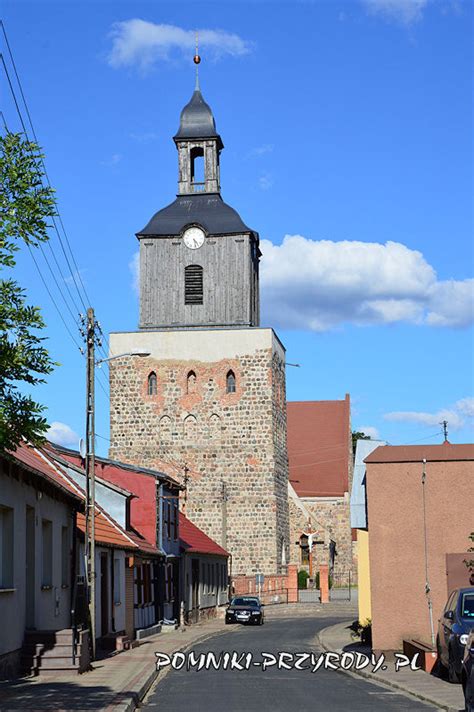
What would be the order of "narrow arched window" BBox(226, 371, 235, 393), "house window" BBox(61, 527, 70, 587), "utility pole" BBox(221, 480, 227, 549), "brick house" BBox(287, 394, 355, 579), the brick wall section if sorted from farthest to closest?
1. "brick house" BBox(287, 394, 355, 579)
2. "narrow arched window" BBox(226, 371, 235, 393)
3. the brick wall section
4. "utility pole" BBox(221, 480, 227, 549)
5. "house window" BBox(61, 527, 70, 587)

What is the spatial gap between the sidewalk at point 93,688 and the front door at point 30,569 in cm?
164

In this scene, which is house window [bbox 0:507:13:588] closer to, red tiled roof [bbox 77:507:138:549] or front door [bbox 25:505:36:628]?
front door [bbox 25:505:36:628]

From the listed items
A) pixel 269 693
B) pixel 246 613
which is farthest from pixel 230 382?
pixel 269 693

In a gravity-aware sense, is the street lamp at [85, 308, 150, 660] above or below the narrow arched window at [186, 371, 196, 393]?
below

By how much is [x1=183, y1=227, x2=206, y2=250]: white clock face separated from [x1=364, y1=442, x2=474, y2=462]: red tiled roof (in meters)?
39.3

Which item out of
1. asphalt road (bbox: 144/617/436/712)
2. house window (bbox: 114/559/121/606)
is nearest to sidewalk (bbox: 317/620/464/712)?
asphalt road (bbox: 144/617/436/712)

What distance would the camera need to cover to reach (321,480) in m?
81.1

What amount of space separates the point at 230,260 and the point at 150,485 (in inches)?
983

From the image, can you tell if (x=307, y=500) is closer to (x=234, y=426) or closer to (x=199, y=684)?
(x=234, y=426)

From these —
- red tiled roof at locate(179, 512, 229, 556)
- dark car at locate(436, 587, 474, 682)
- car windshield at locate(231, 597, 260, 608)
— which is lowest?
car windshield at locate(231, 597, 260, 608)

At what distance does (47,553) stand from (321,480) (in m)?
58.3

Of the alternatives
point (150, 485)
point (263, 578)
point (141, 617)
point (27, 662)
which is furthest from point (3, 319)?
point (263, 578)

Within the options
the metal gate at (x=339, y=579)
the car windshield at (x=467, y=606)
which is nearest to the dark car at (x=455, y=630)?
the car windshield at (x=467, y=606)

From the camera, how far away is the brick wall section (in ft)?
202
